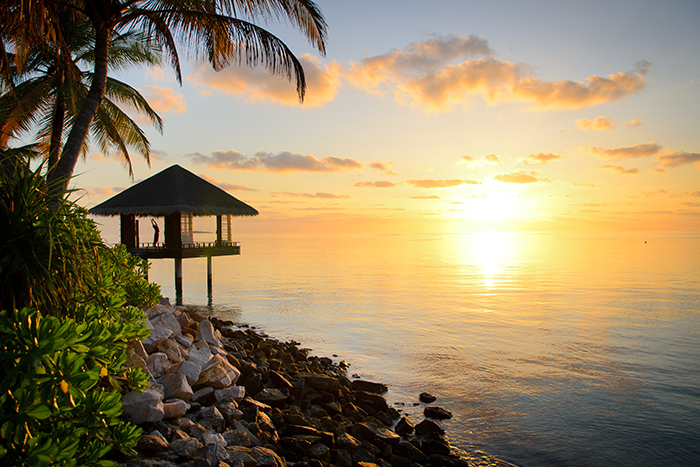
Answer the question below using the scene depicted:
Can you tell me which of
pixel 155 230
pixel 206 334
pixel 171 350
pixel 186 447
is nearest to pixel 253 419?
pixel 186 447

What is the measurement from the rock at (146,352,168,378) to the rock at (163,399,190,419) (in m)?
0.94

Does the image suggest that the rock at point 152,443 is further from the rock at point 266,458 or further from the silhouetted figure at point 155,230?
the silhouetted figure at point 155,230

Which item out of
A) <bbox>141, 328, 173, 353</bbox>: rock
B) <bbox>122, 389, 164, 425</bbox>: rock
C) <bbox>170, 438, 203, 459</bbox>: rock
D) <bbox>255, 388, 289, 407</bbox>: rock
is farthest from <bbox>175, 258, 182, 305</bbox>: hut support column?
<bbox>170, 438, 203, 459</bbox>: rock

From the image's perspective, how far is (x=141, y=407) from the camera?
14.0 ft

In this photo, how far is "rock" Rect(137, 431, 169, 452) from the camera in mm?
3894

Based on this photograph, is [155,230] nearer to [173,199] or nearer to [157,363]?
[173,199]

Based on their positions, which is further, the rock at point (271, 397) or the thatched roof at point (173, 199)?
the thatched roof at point (173, 199)

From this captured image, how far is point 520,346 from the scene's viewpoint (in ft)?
42.9

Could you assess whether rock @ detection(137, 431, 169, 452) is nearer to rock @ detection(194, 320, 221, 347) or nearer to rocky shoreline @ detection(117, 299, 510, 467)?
rocky shoreline @ detection(117, 299, 510, 467)

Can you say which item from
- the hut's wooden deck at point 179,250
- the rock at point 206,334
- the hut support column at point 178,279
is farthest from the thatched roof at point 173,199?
the rock at point 206,334

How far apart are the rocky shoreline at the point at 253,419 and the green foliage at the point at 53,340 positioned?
60 cm

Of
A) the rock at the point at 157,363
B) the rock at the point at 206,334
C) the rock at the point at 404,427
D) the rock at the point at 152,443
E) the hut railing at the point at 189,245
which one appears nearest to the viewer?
the rock at the point at 152,443

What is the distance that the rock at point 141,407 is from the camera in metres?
4.23

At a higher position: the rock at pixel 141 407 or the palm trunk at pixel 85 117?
the palm trunk at pixel 85 117
